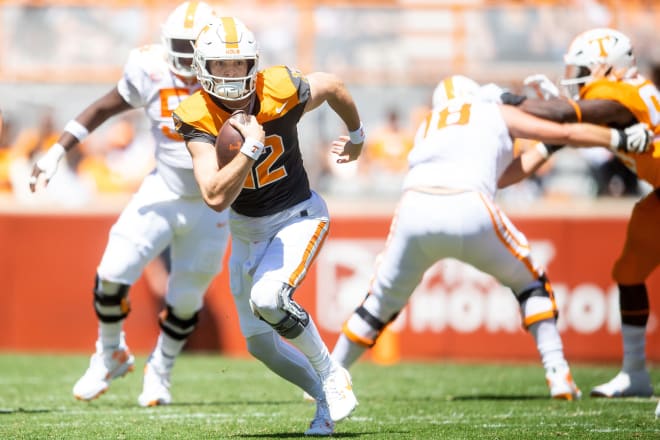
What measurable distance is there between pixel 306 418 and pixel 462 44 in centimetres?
833

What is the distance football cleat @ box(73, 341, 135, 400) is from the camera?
20.7 feet

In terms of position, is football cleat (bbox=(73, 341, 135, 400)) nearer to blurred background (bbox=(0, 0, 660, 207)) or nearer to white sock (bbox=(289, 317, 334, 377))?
white sock (bbox=(289, 317, 334, 377))

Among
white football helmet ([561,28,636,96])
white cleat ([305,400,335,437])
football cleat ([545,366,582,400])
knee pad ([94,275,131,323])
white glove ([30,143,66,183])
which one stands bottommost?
football cleat ([545,366,582,400])

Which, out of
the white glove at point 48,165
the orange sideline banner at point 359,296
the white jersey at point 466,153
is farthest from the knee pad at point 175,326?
the orange sideline banner at point 359,296

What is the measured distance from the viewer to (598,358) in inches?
386

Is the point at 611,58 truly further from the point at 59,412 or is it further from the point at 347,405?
the point at 59,412

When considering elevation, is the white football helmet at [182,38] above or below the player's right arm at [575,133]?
above

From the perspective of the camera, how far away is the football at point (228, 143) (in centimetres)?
466

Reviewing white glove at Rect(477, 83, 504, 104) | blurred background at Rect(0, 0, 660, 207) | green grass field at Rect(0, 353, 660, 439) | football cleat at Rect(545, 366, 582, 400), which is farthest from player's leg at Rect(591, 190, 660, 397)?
blurred background at Rect(0, 0, 660, 207)

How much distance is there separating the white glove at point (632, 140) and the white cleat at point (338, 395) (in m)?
1.92

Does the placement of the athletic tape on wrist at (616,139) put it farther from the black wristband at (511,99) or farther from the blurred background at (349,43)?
the blurred background at (349,43)

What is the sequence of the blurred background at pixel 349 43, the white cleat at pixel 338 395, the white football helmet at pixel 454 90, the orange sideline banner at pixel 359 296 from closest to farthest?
the white cleat at pixel 338 395
the white football helmet at pixel 454 90
the orange sideline banner at pixel 359 296
the blurred background at pixel 349 43

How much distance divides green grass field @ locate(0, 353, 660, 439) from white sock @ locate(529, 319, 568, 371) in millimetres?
235

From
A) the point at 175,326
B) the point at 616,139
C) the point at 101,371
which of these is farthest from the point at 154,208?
the point at 616,139
